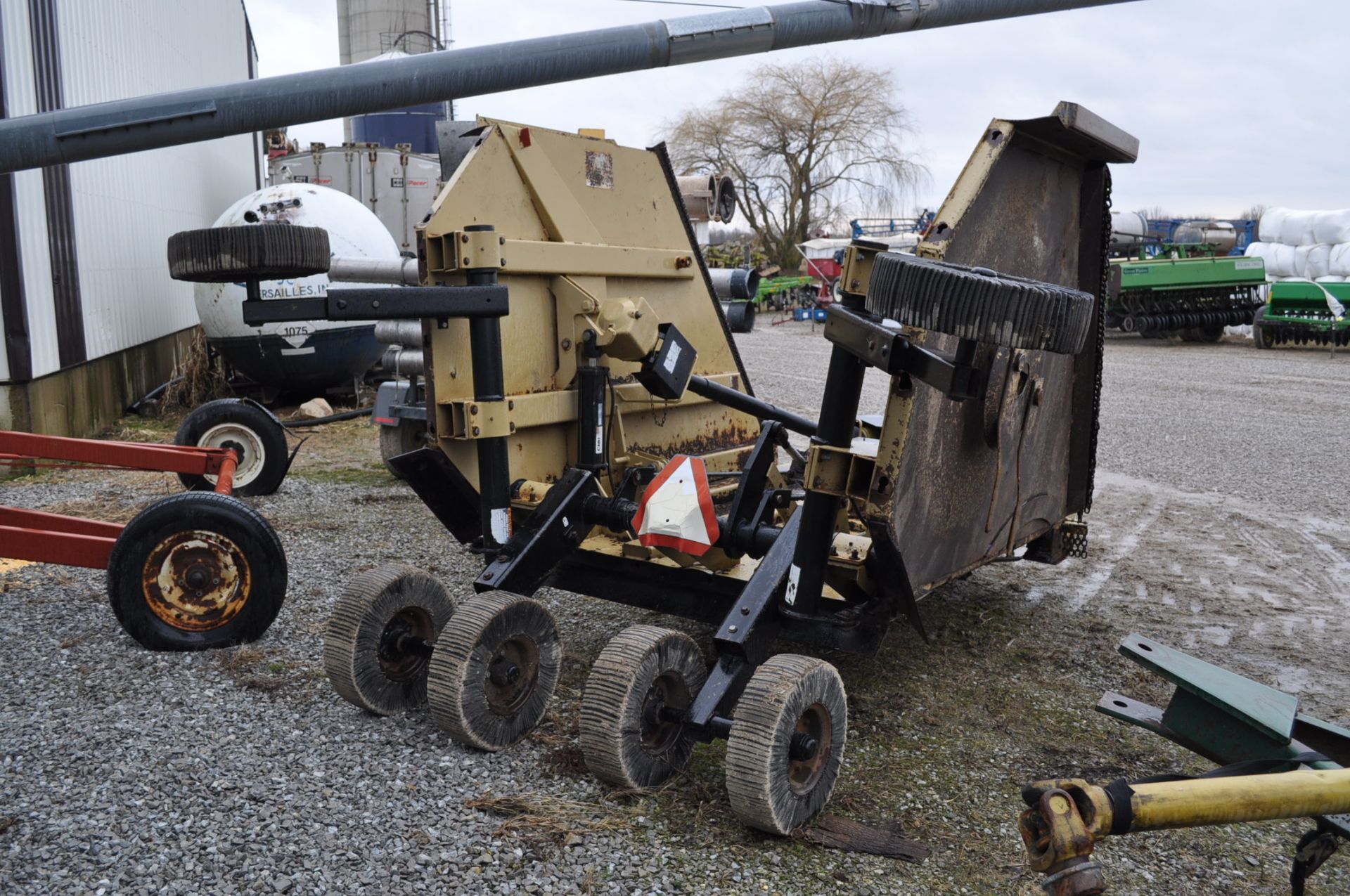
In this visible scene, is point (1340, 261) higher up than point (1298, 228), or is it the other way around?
point (1298, 228)

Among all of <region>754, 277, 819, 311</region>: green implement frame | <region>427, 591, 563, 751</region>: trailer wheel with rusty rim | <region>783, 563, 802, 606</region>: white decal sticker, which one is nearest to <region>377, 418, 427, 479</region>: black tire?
<region>427, 591, 563, 751</region>: trailer wheel with rusty rim

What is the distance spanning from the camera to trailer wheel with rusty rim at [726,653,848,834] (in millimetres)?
2779

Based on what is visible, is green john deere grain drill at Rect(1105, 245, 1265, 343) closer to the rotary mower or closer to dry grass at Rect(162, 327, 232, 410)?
dry grass at Rect(162, 327, 232, 410)

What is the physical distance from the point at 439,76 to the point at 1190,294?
75.4 ft

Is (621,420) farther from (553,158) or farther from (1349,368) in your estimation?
(1349,368)

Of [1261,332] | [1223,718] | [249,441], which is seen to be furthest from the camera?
[1261,332]

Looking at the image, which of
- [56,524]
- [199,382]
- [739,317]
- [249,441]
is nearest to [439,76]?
[56,524]

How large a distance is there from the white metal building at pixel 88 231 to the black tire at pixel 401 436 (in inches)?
113

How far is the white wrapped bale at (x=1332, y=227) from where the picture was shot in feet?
81.4

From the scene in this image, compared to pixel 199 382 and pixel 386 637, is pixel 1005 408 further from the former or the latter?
pixel 199 382

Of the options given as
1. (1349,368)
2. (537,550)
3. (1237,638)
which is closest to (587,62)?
(537,550)

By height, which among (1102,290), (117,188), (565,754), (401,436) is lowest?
(565,754)

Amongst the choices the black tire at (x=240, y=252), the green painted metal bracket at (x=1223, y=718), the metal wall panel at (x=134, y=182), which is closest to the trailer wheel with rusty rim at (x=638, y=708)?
the green painted metal bracket at (x=1223, y=718)

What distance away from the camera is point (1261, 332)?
21.8 metres
